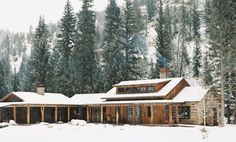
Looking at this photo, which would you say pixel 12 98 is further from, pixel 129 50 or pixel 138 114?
pixel 129 50

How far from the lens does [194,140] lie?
29.5m

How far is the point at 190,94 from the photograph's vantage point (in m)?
44.2

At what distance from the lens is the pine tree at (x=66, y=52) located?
2554 inches

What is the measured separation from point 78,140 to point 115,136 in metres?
3.09

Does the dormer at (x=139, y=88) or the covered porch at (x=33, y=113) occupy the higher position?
the dormer at (x=139, y=88)

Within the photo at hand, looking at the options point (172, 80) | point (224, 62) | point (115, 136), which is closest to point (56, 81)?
point (172, 80)

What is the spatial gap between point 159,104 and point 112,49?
76.4 feet

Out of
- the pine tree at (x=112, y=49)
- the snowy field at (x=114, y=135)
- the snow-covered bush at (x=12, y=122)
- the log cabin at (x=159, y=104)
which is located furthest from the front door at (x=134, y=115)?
the pine tree at (x=112, y=49)

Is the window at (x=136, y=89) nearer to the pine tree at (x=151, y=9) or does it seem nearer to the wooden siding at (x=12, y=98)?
the wooden siding at (x=12, y=98)

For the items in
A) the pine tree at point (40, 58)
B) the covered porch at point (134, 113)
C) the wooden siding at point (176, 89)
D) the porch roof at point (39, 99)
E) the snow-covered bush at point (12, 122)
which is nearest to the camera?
the covered porch at point (134, 113)

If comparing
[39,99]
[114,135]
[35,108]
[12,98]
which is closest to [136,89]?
[39,99]

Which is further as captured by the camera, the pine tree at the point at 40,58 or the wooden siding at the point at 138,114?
the pine tree at the point at 40,58

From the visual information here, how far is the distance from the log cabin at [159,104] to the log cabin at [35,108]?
340cm

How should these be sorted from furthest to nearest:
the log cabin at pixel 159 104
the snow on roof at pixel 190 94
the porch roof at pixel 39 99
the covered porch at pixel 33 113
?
1. the covered porch at pixel 33 113
2. the porch roof at pixel 39 99
3. the log cabin at pixel 159 104
4. the snow on roof at pixel 190 94
